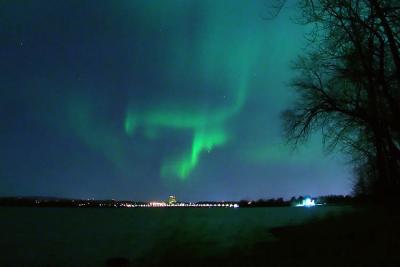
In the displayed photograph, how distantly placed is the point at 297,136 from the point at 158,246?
8.68 m

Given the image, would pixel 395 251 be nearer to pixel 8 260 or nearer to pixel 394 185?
pixel 394 185

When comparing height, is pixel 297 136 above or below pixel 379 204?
above

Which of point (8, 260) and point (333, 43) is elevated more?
point (333, 43)

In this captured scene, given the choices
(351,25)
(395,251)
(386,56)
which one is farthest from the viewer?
(386,56)

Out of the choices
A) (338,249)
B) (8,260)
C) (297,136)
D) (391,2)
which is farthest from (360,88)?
(8,260)

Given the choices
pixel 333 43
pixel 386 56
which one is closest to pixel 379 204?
pixel 386 56

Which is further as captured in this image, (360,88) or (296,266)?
(360,88)

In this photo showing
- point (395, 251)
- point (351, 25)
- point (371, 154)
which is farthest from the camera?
point (371, 154)

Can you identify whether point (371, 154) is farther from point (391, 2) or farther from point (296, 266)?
point (296, 266)

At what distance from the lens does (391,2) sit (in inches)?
514

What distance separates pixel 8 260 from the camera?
33.7 meters

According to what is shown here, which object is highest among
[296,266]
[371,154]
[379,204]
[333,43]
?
[333,43]

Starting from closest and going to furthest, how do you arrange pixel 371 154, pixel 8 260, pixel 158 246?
pixel 158 246, pixel 371 154, pixel 8 260

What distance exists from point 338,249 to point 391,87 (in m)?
8.29
